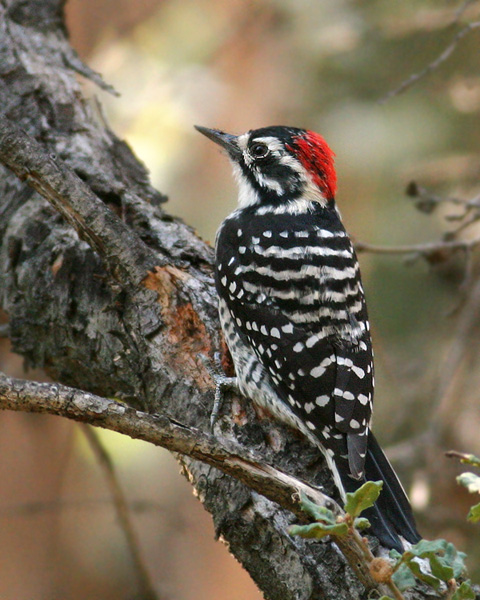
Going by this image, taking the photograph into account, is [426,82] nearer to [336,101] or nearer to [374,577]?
[336,101]

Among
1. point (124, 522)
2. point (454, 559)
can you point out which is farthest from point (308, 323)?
point (124, 522)

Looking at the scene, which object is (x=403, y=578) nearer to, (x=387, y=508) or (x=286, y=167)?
(x=387, y=508)

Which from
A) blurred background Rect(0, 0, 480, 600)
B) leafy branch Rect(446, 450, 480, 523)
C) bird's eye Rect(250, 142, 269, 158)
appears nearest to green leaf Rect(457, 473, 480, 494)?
leafy branch Rect(446, 450, 480, 523)

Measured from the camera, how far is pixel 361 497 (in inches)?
63.6

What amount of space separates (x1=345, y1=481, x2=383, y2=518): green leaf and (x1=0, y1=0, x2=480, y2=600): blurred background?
240 cm

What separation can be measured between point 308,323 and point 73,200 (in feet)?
3.13

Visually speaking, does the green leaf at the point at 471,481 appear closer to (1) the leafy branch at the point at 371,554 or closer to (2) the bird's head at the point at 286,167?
(1) the leafy branch at the point at 371,554

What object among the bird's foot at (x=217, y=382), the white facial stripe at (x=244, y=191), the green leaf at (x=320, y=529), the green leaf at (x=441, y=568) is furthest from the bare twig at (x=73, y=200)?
the green leaf at (x=441, y=568)

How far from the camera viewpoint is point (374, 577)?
164 cm

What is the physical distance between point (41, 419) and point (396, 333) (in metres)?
2.41

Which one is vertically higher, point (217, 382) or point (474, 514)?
point (217, 382)

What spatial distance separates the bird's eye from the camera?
3350 millimetres

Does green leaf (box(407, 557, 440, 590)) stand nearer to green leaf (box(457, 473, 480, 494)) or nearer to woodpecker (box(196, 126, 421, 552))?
green leaf (box(457, 473, 480, 494))

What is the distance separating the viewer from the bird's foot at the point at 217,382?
8.18ft
